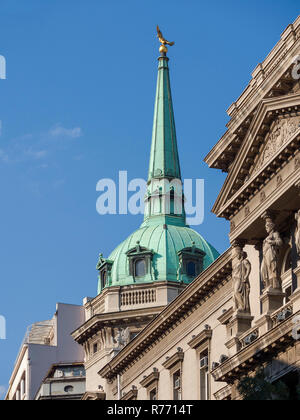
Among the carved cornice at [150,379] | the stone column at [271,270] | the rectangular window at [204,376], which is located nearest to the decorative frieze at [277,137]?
the stone column at [271,270]

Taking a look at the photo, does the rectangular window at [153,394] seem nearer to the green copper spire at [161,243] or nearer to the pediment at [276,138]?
the pediment at [276,138]

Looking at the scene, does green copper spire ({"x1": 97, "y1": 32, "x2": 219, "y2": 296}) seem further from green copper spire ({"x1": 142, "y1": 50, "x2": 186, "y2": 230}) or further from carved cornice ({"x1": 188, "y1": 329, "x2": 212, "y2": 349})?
carved cornice ({"x1": 188, "y1": 329, "x2": 212, "y2": 349})

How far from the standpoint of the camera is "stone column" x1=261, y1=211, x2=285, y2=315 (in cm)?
4638

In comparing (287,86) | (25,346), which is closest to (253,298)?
(287,86)

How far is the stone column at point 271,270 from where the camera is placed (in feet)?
152

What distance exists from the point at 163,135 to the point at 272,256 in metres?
60.3

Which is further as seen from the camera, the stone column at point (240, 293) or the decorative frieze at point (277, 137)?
the stone column at point (240, 293)

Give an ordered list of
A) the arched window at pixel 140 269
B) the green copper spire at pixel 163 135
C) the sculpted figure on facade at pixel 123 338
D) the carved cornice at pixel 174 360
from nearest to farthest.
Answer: the carved cornice at pixel 174 360, the sculpted figure on facade at pixel 123 338, the arched window at pixel 140 269, the green copper spire at pixel 163 135

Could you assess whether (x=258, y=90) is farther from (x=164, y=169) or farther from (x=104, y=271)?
(x=164, y=169)

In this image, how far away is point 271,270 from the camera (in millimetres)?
46719

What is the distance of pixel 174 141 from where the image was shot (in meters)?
106

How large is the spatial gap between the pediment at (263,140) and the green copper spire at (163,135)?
52.1 meters

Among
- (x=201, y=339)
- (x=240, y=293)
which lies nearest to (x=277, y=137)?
(x=240, y=293)
